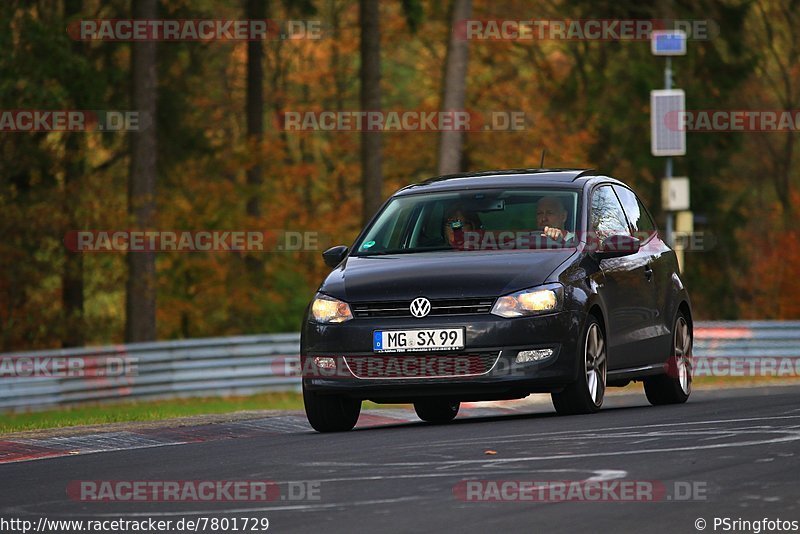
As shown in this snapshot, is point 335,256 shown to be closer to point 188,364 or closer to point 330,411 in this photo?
point 330,411

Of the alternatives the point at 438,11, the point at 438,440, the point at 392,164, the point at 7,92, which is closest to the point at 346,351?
the point at 438,440

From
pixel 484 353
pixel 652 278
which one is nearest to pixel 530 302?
pixel 484 353

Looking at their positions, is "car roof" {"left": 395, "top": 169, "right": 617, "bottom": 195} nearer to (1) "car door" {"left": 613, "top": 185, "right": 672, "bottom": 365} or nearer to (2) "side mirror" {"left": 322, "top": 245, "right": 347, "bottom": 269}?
(1) "car door" {"left": 613, "top": 185, "right": 672, "bottom": 365}

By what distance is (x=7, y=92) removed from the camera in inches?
1296

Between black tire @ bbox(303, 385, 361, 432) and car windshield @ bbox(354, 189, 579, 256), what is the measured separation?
121cm

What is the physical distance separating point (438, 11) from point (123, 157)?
9097mm

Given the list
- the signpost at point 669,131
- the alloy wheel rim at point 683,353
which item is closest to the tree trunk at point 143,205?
the signpost at point 669,131

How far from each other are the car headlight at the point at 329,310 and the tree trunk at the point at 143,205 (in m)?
20.4

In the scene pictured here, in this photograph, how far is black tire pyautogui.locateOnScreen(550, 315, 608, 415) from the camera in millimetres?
12117

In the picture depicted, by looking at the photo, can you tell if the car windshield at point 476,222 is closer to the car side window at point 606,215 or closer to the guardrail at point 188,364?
the car side window at point 606,215

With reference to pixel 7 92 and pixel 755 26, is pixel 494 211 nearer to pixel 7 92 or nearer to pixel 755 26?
pixel 7 92

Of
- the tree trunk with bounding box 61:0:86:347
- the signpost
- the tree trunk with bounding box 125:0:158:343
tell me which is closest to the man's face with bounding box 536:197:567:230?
the signpost

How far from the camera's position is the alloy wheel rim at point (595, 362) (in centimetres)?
1227

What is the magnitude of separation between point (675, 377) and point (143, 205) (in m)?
20.6
